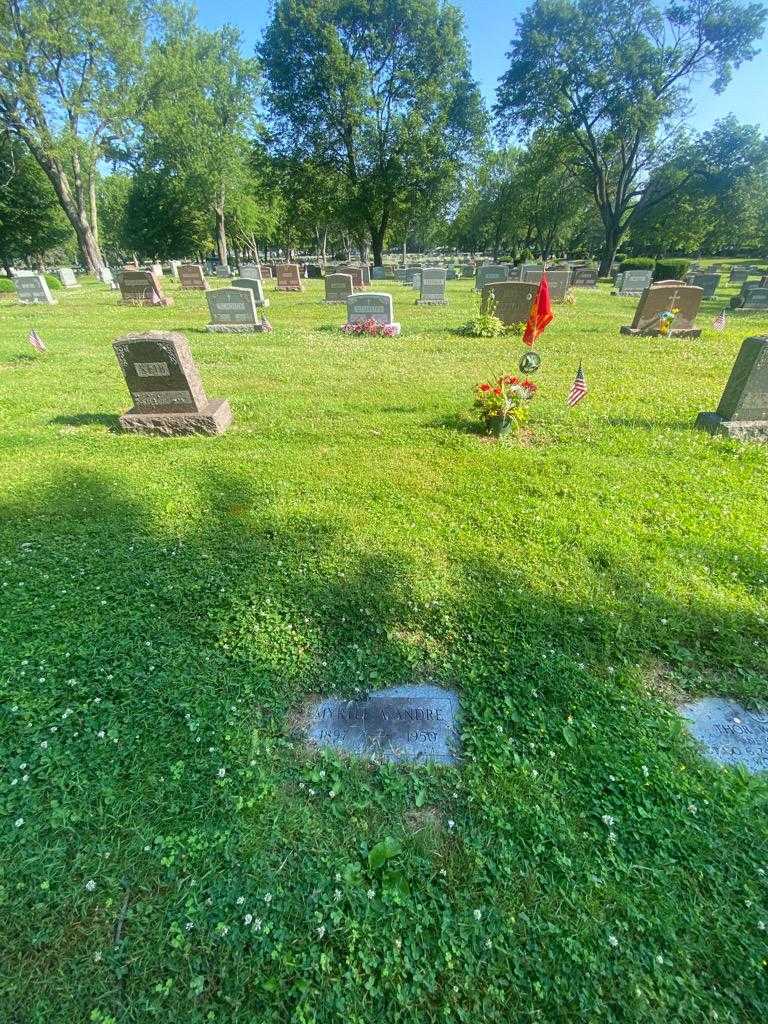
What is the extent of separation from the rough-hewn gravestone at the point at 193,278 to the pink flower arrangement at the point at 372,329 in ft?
57.3

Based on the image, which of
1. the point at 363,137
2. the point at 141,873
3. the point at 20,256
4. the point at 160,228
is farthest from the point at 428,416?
the point at 20,256

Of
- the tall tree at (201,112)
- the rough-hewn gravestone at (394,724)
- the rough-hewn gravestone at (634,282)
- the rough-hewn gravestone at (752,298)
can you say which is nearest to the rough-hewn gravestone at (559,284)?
the rough-hewn gravestone at (634,282)

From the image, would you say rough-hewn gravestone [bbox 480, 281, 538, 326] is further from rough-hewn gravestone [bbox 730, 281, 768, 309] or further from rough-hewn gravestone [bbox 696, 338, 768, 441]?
rough-hewn gravestone [bbox 730, 281, 768, 309]

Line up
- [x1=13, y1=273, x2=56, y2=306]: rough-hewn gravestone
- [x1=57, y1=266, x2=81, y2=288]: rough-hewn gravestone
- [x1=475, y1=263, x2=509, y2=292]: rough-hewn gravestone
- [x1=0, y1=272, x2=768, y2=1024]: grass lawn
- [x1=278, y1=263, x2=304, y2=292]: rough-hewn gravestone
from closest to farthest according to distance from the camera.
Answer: [x1=0, y1=272, x2=768, y2=1024]: grass lawn, [x1=13, y1=273, x2=56, y2=306]: rough-hewn gravestone, [x1=475, y1=263, x2=509, y2=292]: rough-hewn gravestone, [x1=278, y1=263, x2=304, y2=292]: rough-hewn gravestone, [x1=57, y1=266, x2=81, y2=288]: rough-hewn gravestone

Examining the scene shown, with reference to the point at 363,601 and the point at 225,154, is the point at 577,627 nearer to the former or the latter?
the point at 363,601

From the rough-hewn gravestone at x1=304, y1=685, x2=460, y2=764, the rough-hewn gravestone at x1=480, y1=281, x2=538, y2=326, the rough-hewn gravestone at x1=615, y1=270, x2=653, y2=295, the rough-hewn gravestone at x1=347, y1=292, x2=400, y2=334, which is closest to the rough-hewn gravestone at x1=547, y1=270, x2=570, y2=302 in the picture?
the rough-hewn gravestone at x1=615, y1=270, x2=653, y2=295

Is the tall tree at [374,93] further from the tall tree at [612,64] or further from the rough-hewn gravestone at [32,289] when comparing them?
the rough-hewn gravestone at [32,289]

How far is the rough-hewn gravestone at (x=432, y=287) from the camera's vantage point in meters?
18.7

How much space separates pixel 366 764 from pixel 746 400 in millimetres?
6113

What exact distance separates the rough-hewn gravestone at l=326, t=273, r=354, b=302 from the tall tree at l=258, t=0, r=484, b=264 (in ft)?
46.1

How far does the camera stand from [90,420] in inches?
259

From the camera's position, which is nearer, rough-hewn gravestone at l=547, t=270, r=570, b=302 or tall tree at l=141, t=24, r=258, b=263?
A: rough-hewn gravestone at l=547, t=270, r=570, b=302

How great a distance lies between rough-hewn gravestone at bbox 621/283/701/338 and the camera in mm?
11844

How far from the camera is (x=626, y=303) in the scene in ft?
63.6
